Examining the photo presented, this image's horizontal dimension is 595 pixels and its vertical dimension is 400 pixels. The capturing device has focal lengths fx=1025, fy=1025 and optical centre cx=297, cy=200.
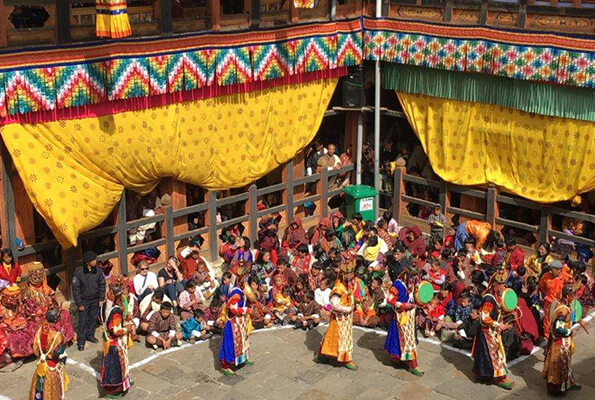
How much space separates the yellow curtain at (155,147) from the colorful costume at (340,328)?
4.55m

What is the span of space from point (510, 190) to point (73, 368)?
30.3 ft

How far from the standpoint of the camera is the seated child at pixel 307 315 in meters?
17.5

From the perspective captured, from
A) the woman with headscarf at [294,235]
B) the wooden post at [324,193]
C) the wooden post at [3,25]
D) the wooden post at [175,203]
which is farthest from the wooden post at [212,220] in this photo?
the wooden post at [3,25]

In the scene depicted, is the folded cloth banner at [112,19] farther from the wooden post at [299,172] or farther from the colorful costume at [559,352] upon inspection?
the colorful costume at [559,352]

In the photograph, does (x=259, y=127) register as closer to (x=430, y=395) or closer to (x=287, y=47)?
(x=287, y=47)

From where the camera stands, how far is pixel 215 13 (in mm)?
18703

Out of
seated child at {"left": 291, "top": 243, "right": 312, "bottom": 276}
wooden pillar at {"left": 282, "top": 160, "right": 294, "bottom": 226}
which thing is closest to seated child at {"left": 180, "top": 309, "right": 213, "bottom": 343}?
seated child at {"left": 291, "top": 243, "right": 312, "bottom": 276}

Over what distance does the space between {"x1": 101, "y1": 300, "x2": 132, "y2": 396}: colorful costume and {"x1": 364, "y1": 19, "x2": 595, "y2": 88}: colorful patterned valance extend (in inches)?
351

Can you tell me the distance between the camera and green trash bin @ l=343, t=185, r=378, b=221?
71.5 ft

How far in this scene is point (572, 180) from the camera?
63.0 ft

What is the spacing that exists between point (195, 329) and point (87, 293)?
74.2 inches

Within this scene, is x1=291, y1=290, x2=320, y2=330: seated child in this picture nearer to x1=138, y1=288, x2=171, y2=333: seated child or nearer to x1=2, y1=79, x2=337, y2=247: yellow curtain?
x1=138, y1=288, x2=171, y2=333: seated child

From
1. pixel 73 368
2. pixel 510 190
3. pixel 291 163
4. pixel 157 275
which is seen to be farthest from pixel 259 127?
pixel 73 368

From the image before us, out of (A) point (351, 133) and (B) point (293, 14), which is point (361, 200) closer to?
(A) point (351, 133)
